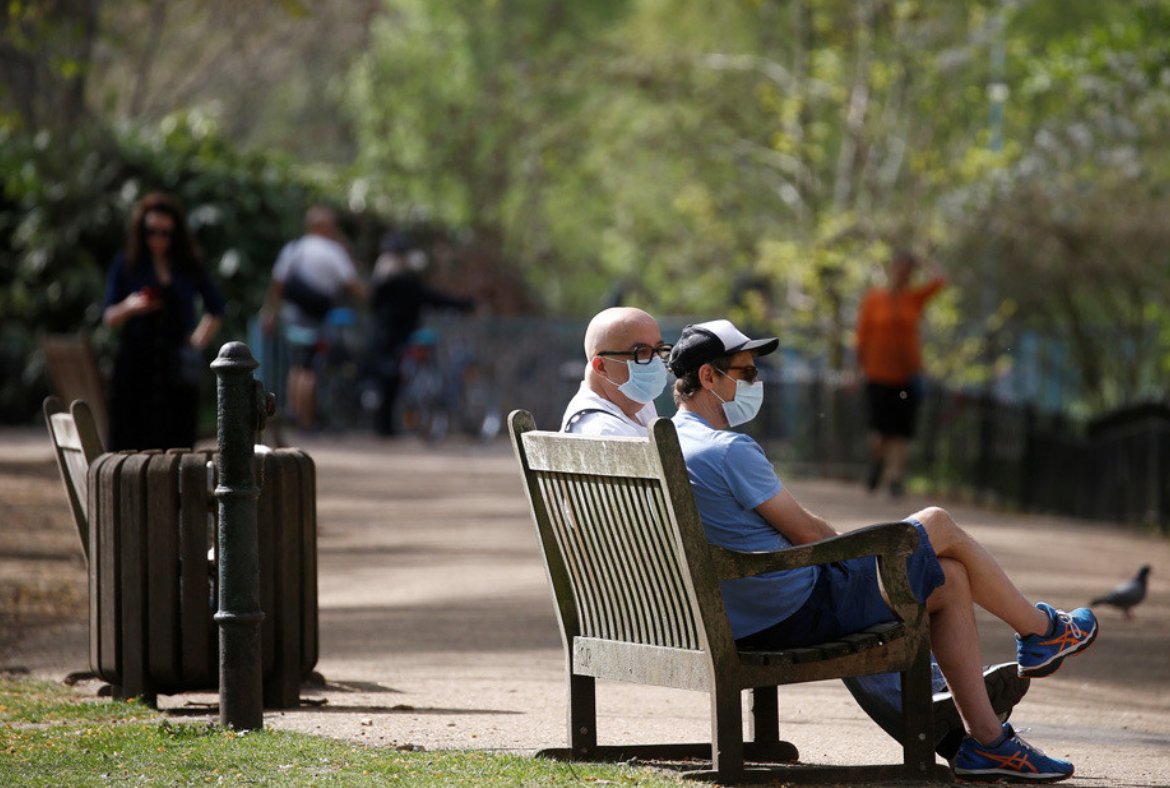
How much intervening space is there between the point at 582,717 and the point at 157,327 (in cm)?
541

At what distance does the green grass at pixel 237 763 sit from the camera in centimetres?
469

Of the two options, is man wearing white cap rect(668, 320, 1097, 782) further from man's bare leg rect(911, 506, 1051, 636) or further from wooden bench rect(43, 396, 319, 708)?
wooden bench rect(43, 396, 319, 708)

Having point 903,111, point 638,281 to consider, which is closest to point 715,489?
point 903,111

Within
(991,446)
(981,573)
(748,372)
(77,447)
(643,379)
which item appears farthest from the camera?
(991,446)

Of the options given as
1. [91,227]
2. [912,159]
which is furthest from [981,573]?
[91,227]

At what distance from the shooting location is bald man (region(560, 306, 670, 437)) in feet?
19.5

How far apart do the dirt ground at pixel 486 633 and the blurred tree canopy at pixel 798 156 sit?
11.8ft

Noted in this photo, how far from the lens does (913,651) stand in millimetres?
4965

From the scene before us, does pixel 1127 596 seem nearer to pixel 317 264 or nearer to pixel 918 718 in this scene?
pixel 918 718

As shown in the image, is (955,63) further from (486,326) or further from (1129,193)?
(486,326)

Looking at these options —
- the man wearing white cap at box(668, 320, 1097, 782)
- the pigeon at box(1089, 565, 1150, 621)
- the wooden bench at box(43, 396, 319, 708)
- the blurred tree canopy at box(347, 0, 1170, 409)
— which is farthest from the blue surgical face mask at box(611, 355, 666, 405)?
the blurred tree canopy at box(347, 0, 1170, 409)

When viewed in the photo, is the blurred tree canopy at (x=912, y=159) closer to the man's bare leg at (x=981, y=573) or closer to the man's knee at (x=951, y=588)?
the man's bare leg at (x=981, y=573)

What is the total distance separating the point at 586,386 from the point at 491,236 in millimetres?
22197

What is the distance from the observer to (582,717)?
A: 5242mm
